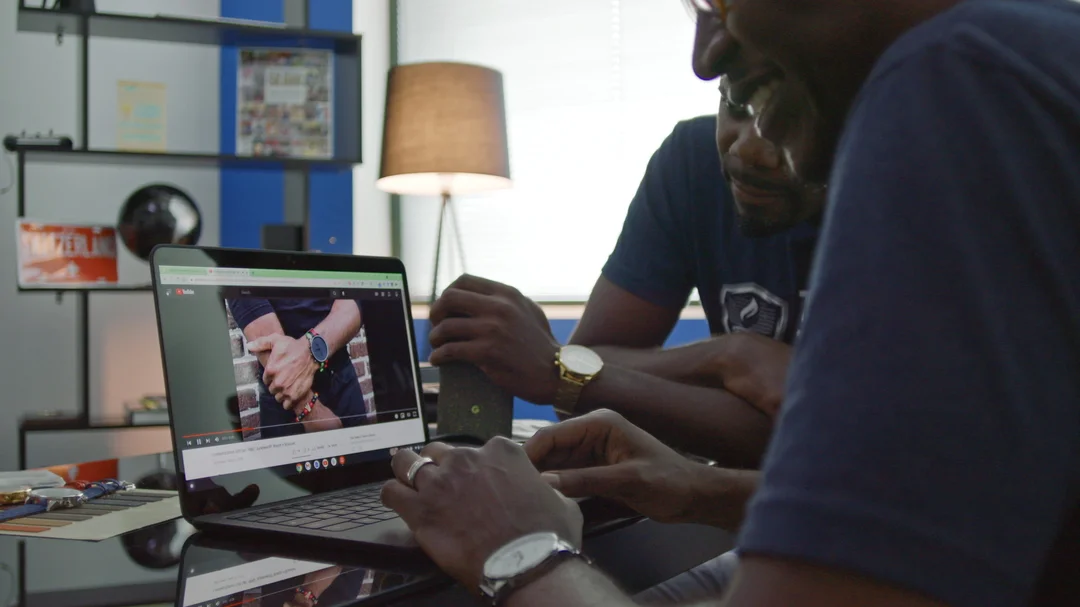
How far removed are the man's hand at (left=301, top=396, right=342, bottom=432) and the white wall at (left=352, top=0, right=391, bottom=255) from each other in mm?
2478

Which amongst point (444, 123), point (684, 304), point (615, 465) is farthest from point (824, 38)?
point (444, 123)

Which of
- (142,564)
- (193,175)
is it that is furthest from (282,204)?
(142,564)

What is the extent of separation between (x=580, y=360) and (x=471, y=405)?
259mm

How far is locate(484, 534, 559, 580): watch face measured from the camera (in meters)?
0.55

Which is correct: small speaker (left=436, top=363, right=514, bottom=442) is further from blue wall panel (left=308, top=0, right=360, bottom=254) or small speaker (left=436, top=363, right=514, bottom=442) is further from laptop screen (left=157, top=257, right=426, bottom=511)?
blue wall panel (left=308, top=0, right=360, bottom=254)

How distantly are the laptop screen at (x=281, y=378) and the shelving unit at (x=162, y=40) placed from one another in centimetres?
176

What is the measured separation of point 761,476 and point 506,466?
12.2 inches

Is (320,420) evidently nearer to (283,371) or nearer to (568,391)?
(283,371)

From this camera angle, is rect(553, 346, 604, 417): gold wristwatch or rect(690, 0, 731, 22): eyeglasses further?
rect(553, 346, 604, 417): gold wristwatch

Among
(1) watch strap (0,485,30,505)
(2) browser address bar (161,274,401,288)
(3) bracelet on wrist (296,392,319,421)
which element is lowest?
(1) watch strap (0,485,30,505)

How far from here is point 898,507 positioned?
1.03ft

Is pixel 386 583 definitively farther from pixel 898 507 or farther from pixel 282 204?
pixel 282 204

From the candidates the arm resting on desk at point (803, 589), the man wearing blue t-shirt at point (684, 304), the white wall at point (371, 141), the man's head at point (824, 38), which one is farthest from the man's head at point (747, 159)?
the white wall at point (371, 141)

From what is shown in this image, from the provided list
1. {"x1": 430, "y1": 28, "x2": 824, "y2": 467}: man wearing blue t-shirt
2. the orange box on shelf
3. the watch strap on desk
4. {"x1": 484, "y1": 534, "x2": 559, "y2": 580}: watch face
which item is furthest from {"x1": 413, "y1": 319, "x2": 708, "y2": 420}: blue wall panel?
{"x1": 484, "y1": 534, "x2": 559, "y2": 580}: watch face
